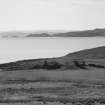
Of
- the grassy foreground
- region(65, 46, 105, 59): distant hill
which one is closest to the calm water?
region(65, 46, 105, 59): distant hill

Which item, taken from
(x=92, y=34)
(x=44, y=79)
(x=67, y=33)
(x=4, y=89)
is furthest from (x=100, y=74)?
(x=67, y=33)

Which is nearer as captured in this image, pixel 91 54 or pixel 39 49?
pixel 91 54

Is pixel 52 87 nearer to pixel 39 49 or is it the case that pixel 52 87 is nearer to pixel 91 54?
pixel 91 54

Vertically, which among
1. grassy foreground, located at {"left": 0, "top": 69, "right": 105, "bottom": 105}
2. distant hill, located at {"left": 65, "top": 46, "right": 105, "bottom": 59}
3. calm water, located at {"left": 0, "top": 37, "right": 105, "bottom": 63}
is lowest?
calm water, located at {"left": 0, "top": 37, "right": 105, "bottom": 63}

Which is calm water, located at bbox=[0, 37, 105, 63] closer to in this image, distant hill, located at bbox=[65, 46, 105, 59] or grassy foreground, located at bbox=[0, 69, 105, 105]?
distant hill, located at bbox=[65, 46, 105, 59]

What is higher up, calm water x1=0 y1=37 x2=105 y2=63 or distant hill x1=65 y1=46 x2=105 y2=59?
distant hill x1=65 y1=46 x2=105 y2=59

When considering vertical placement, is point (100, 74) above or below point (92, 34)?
above

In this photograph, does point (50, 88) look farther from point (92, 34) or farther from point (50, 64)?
point (92, 34)

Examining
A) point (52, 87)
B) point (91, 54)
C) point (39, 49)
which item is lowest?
point (39, 49)

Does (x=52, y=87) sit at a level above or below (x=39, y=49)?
above

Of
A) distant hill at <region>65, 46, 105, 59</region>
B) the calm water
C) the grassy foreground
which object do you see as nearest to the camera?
the grassy foreground

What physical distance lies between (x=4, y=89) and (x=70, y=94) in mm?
2930

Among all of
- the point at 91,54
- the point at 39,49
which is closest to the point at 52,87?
the point at 91,54

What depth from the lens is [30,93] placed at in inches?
523
